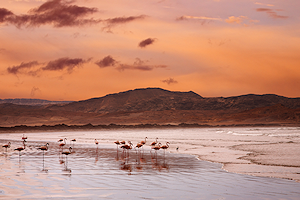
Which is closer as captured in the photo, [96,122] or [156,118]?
[96,122]

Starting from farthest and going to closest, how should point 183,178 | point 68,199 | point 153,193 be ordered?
point 183,178 < point 153,193 < point 68,199

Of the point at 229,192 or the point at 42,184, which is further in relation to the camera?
the point at 42,184

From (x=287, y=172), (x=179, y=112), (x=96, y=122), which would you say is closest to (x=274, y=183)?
(x=287, y=172)

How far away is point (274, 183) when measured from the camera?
12547 millimetres

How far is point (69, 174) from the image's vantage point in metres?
14.6

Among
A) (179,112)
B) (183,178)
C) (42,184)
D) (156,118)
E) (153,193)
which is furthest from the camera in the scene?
(179,112)

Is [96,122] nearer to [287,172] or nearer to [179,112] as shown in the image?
[179,112]

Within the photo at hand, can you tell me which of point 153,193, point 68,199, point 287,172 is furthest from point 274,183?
point 68,199

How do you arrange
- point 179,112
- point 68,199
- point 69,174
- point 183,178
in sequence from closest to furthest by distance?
point 68,199, point 183,178, point 69,174, point 179,112

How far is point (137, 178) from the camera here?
13781mm

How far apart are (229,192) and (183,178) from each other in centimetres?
289

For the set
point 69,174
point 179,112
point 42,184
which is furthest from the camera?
point 179,112

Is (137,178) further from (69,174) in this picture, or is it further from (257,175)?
(257,175)

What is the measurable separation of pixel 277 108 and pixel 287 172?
132 metres
